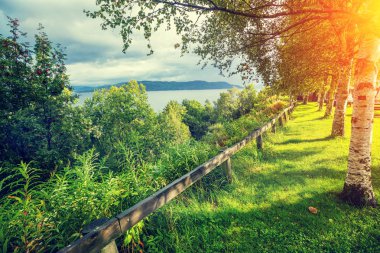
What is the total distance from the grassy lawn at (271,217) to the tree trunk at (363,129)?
360mm

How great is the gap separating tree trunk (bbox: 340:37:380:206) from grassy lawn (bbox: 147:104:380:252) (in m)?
0.36

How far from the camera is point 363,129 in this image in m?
4.53

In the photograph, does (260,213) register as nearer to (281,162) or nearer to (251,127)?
(281,162)

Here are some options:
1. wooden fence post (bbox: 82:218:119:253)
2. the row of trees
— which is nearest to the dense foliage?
wooden fence post (bbox: 82:218:119:253)

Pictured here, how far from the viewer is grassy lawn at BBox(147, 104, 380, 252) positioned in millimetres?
3453

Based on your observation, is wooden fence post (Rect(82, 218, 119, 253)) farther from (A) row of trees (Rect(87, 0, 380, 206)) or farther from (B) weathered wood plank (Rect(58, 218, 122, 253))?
(A) row of trees (Rect(87, 0, 380, 206))

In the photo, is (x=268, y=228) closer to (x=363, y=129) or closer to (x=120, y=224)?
(x=120, y=224)

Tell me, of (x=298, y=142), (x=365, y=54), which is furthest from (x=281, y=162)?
(x=365, y=54)

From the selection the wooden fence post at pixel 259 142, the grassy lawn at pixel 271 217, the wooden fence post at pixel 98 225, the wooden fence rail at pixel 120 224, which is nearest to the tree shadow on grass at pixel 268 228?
the grassy lawn at pixel 271 217

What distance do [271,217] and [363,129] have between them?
115 inches

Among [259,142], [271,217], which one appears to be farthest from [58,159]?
[271,217]

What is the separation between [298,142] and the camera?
10.2m

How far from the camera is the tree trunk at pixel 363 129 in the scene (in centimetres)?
440

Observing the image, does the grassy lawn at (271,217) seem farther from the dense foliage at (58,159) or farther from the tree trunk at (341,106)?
the tree trunk at (341,106)
